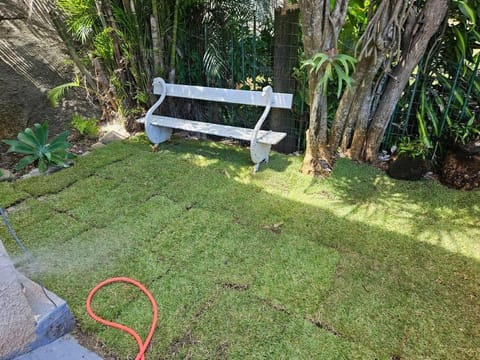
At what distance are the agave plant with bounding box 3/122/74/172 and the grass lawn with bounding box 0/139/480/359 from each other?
0.51ft

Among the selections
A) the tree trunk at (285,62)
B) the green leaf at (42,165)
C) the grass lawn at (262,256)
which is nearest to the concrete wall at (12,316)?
the grass lawn at (262,256)

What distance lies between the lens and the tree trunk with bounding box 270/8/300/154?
287 cm

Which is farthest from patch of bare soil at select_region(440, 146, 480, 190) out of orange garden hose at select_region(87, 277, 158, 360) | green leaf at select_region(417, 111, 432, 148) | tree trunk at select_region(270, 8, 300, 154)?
orange garden hose at select_region(87, 277, 158, 360)

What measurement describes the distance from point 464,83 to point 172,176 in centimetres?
277

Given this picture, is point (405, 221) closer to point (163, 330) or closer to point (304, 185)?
point (304, 185)

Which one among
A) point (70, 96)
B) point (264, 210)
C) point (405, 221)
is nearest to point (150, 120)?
point (70, 96)

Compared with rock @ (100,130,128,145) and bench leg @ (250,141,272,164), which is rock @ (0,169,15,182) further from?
bench leg @ (250,141,272,164)

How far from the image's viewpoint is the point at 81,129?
3602 millimetres

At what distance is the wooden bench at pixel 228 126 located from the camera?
284 centimetres

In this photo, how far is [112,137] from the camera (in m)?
3.68

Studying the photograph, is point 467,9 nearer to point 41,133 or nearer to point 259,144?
point 259,144

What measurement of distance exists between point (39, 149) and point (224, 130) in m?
1.78

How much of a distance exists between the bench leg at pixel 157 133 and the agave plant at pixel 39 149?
2.63 ft

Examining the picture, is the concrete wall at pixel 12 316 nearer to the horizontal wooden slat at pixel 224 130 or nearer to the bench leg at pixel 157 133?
the horizontal wooden slat at pixel 224 130
